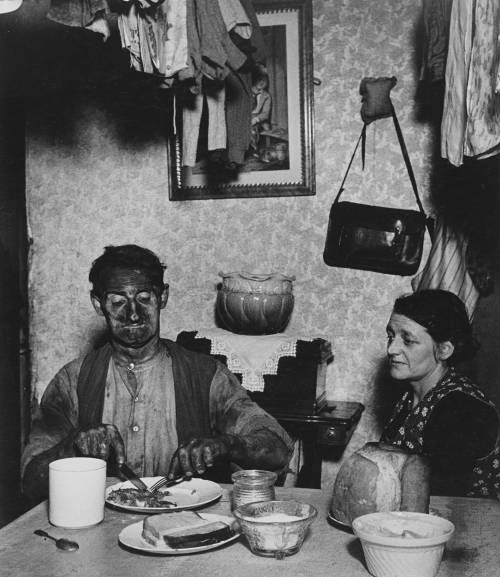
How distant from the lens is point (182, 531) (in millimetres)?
1696

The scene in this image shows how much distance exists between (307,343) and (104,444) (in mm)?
1615

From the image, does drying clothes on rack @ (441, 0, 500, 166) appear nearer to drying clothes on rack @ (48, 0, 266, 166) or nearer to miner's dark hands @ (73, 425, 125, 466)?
drying clothes on rack @ (48, 0, 266, 166)

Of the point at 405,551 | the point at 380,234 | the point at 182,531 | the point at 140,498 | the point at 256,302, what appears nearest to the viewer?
the point at 405,551

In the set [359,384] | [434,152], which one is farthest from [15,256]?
[434,152]

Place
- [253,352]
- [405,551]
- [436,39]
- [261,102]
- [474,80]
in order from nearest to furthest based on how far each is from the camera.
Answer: [405,551], [474,80], [436,39], [253,352], [261,102]

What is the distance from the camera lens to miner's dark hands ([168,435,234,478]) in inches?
82.8

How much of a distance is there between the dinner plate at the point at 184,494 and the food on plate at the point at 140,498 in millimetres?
10

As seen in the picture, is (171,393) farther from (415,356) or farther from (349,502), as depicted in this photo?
(349,502)

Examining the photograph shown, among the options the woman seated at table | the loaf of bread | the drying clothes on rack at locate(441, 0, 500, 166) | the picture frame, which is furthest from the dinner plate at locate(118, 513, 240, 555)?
the picture frame

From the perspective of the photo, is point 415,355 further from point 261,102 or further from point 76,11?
point 76,11

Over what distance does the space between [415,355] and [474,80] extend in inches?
A: 46.0

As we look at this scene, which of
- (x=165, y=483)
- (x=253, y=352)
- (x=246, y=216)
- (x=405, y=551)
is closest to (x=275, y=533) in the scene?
(x=405, y=551)

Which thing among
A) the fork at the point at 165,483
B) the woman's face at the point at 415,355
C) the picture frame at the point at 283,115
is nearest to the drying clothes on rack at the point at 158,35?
the picture frame at the point at 283,115

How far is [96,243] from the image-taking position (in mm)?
4387
